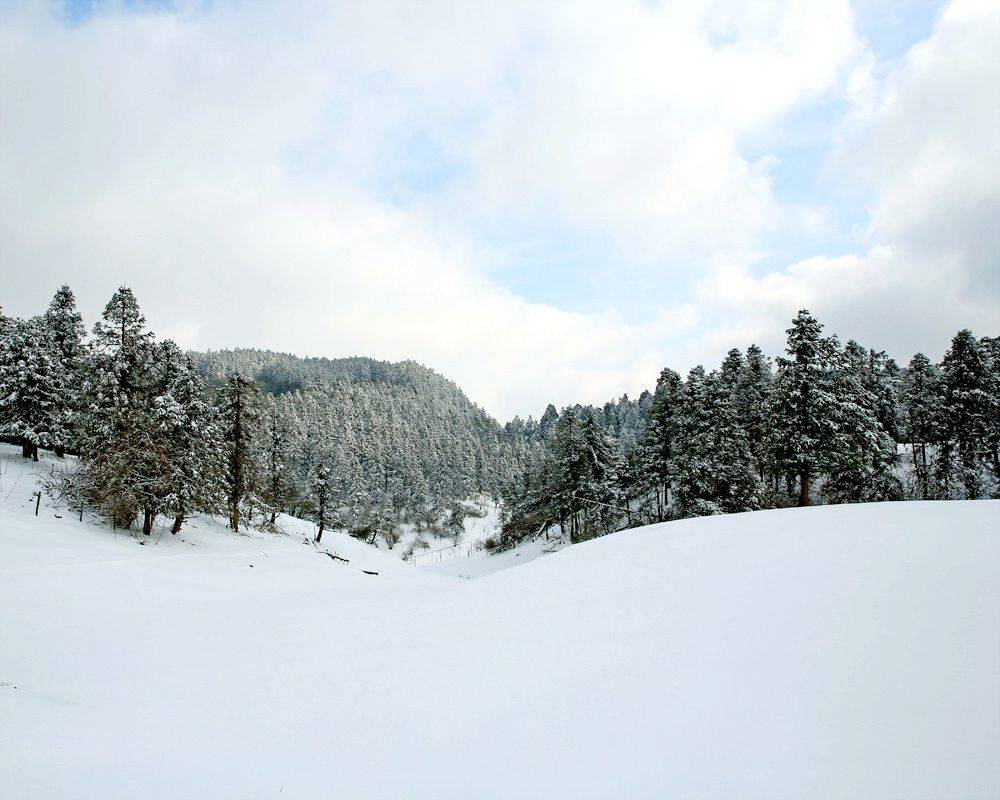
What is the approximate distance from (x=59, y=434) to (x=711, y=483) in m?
44.7

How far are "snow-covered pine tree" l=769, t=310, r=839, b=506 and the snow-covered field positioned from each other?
1693 centimetres

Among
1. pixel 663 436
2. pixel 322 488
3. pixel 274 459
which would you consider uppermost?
pixel 663 436

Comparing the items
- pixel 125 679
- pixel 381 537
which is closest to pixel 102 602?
pixel 125 679

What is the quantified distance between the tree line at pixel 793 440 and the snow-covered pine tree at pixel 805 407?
55 mm

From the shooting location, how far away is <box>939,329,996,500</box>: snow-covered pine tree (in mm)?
36656

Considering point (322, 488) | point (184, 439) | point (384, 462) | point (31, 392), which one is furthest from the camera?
point (384, 462)

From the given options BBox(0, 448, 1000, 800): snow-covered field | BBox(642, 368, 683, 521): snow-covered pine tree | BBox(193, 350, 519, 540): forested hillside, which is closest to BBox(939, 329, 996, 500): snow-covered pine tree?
BBox(642, 368, 683, 521): snow-covered pine tree

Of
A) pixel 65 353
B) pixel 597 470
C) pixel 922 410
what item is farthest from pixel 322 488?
pixel 922 410

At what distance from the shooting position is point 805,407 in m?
27.1

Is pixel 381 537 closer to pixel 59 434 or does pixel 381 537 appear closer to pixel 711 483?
pixel 59 434

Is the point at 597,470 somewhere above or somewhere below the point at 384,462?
above

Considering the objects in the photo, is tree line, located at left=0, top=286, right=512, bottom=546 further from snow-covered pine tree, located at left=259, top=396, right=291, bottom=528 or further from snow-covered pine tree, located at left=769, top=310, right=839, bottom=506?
snow-covered pine tree, located at left=769, top=310, right=839, bottom=506

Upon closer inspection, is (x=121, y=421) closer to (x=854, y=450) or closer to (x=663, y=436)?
(x=663, y=436)

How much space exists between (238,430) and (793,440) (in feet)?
119
